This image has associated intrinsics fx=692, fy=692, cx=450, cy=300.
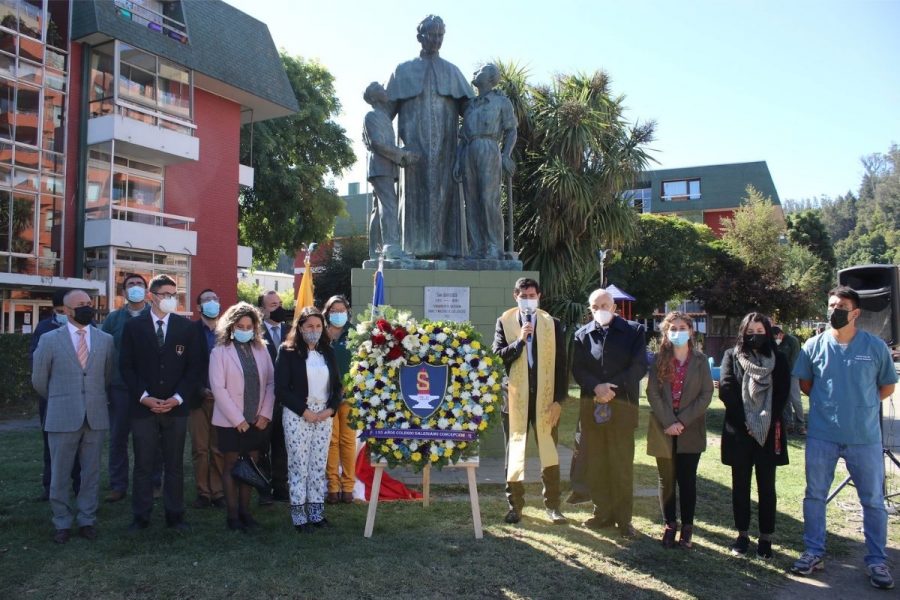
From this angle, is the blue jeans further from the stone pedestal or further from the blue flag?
the blue flag

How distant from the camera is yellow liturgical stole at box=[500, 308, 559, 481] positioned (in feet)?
18.1

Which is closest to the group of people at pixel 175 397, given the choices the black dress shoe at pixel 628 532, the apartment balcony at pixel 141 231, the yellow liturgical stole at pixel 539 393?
the yellow liturgical stole at pixel 539 393

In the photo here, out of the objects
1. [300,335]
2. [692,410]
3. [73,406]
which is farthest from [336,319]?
[692,410]

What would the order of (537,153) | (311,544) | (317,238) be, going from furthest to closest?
(317,238)
(537,153)
(311,544)

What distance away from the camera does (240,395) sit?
5273 mm

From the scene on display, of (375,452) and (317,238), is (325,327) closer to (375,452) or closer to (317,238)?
(375,452)

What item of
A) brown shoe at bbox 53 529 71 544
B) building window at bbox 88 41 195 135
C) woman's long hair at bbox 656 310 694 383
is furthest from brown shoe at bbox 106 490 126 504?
building window at bbox 88 41 195 135

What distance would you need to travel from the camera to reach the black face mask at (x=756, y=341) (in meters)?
4.90

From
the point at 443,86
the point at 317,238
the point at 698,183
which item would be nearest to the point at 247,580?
the point at 443,86

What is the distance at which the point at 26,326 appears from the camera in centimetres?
1764

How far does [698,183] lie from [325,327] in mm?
47637

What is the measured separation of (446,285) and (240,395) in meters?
2.90

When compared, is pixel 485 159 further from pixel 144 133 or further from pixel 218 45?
pixel 218 45

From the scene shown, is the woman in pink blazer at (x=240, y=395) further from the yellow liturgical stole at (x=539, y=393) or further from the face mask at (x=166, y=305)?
the yellow liturgical stole at (x=539, y=393)
